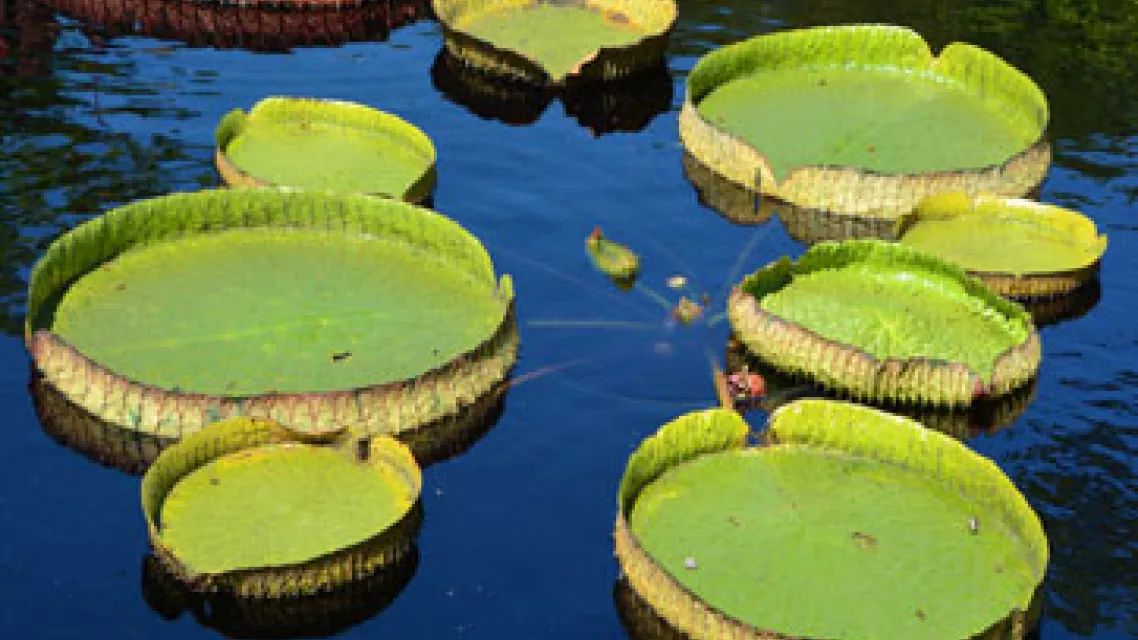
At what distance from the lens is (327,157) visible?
52.4 feet

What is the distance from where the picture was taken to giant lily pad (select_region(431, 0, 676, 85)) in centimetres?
1827

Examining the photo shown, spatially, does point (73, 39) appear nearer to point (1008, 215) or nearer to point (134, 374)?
point (134, 374)

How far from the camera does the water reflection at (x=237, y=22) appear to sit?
19.3 m

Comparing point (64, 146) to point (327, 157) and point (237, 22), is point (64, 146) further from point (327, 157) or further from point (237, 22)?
point (237, 22)

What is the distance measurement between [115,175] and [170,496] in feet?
17.5

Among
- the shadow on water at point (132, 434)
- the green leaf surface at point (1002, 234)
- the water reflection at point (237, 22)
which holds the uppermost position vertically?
the green leaf surface at point (1002, 234)

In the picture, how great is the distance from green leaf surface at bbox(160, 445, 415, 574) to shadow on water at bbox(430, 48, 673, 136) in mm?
6834

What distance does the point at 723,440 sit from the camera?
12055mm

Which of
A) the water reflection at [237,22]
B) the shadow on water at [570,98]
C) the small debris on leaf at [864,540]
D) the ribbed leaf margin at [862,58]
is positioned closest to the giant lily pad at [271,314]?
the small debris on leaf at [864,540]

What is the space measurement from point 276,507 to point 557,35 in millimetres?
9098

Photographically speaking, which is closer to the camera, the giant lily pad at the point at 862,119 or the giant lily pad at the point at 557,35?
the giant lily pad at the point at 862,119

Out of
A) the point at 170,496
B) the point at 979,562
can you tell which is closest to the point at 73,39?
the point at 170,496

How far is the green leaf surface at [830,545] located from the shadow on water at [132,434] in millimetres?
1635

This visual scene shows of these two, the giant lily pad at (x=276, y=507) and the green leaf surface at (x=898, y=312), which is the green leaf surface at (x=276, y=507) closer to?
the giant lily pad at (x=276, y=507)
